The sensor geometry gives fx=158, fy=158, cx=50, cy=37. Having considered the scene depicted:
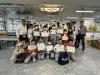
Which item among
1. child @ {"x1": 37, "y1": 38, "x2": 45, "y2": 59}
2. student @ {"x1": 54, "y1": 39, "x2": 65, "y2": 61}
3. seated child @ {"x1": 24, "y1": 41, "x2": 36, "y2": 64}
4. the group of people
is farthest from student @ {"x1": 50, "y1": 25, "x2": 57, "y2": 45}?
seated child @ {"x1": 24, "y1": 41, "x2": 36, "y2": 64}

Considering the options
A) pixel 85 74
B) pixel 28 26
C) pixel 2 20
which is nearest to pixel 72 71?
pixel 85 74

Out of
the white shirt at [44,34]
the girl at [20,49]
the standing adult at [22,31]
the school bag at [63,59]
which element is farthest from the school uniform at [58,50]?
the standing adult at [22,31]

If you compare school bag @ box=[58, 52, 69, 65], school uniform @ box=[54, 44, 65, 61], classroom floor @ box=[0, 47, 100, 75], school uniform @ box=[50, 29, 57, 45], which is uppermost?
school uniform @ box=[50, 29, 57, 45]

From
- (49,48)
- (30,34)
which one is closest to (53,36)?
(49,48)

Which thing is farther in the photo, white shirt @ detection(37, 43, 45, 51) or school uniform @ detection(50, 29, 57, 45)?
school uniform @ detection(50, 29, 57, 45)

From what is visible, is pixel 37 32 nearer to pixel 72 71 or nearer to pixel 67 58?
pixel 67 58

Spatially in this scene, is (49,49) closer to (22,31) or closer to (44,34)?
(44,34)

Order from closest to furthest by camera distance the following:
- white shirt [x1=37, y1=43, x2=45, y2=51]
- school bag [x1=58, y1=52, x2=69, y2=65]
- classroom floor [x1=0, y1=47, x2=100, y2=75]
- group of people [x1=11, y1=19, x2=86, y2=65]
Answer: classroom floor [x1=0, y1=47, x2=100, y2=75]
school bag [x1=58, y1=52, x2=69, y2=65]
group of people [x1=11, y1=19, x2=86, y2=65]
white shirt [x1=37, y1=43, x2=45, y2=51]

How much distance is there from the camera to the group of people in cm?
602

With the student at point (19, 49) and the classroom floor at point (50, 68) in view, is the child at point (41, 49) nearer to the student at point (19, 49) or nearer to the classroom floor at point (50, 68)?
the classroom floor at point (50, 68)

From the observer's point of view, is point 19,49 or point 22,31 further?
point 22,31

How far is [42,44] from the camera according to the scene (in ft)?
20.5

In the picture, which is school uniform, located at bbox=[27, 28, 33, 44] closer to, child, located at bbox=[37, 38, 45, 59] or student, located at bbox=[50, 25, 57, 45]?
child, located at bbox=[37, 38, 45, 59]

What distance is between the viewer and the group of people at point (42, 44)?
602 centimetres
